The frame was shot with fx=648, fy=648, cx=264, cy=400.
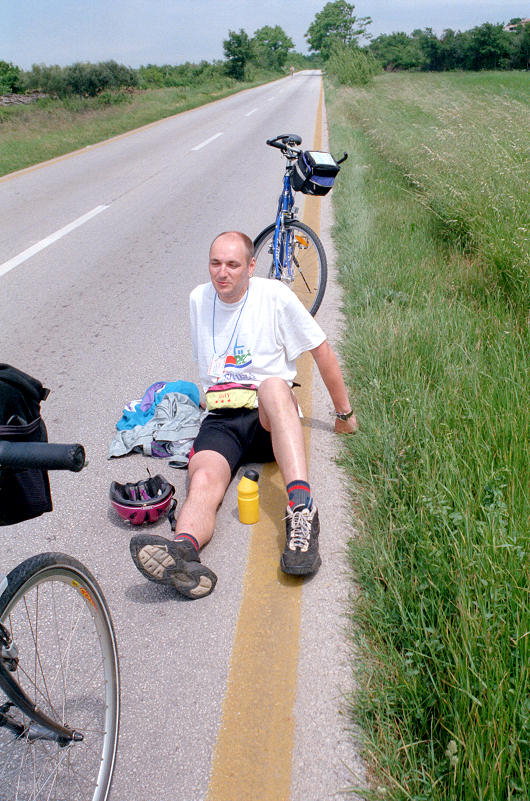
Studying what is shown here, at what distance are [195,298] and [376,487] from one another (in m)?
1.40

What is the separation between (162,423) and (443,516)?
6.27 ft

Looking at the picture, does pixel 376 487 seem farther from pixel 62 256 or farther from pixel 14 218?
pixel 14 218

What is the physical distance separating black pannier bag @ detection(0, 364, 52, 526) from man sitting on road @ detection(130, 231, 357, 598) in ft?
4.50

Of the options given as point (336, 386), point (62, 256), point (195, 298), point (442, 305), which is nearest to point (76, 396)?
point (195, 298)

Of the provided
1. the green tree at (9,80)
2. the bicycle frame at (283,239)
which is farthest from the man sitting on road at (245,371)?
the green tree at (9,80)

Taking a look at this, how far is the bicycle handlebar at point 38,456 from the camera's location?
1.35 meters

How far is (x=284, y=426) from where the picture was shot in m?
3.15

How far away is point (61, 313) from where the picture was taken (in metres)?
6.00

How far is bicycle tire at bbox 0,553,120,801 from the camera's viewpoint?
177cm

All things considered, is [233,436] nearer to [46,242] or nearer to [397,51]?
[46,242]

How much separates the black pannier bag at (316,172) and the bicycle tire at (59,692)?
3.92 metres

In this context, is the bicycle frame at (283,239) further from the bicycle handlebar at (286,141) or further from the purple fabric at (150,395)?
the purple fabric at (150,395)

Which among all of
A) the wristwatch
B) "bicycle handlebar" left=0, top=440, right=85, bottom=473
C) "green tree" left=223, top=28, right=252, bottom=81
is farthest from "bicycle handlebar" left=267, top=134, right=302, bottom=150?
"green tree" left=223, top=28, right=252, bottom=81

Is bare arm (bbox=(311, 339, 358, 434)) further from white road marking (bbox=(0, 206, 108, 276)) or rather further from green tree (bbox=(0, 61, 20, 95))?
green tree (bbox=(0, 61, 20, 95))
